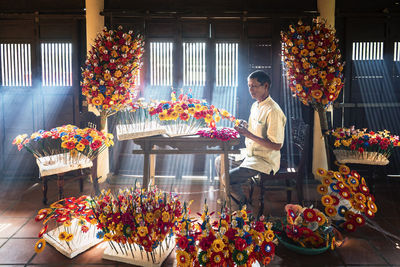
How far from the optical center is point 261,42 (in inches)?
205

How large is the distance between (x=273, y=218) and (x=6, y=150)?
4083mm

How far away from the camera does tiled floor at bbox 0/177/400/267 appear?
2.95 metres

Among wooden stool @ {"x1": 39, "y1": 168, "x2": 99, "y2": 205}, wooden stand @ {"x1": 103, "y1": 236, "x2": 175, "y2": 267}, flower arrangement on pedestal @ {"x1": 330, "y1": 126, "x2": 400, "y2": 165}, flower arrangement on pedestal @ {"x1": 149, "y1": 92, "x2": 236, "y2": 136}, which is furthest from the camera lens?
flower arrangement on pedestal @ {"x1": 330, "y1": 126, "x2": 400, "y2": 165}

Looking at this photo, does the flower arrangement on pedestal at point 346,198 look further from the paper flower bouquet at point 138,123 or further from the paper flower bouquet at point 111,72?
the paper flower bouquet at point 111,72

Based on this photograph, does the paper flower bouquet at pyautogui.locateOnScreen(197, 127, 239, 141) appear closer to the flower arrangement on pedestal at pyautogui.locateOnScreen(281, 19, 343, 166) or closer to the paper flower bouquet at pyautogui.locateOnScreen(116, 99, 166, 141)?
the paper flower bouquet at pyautogui.locateOnScreen(116, 99, 166, 141)

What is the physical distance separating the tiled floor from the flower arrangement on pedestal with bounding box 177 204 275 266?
1.86 ft

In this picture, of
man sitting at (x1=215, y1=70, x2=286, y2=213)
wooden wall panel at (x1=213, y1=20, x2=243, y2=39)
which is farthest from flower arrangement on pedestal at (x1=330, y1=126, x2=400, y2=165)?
wooden wall panel at (x1=213, y1=20, x2=243, y2=39)

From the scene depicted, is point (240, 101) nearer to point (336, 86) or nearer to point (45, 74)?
point (336, 86)

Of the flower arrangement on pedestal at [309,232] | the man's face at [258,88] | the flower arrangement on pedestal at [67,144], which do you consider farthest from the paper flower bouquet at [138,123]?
the flower arrangement on pedestal at [309,232]

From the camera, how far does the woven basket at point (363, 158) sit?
4141 mm

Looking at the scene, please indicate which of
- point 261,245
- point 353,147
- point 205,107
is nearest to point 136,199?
point 261,245

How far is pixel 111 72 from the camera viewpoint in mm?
3615

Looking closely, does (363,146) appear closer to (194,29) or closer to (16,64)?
(194,29)


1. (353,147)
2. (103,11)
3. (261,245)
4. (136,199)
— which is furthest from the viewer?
(103,11)
